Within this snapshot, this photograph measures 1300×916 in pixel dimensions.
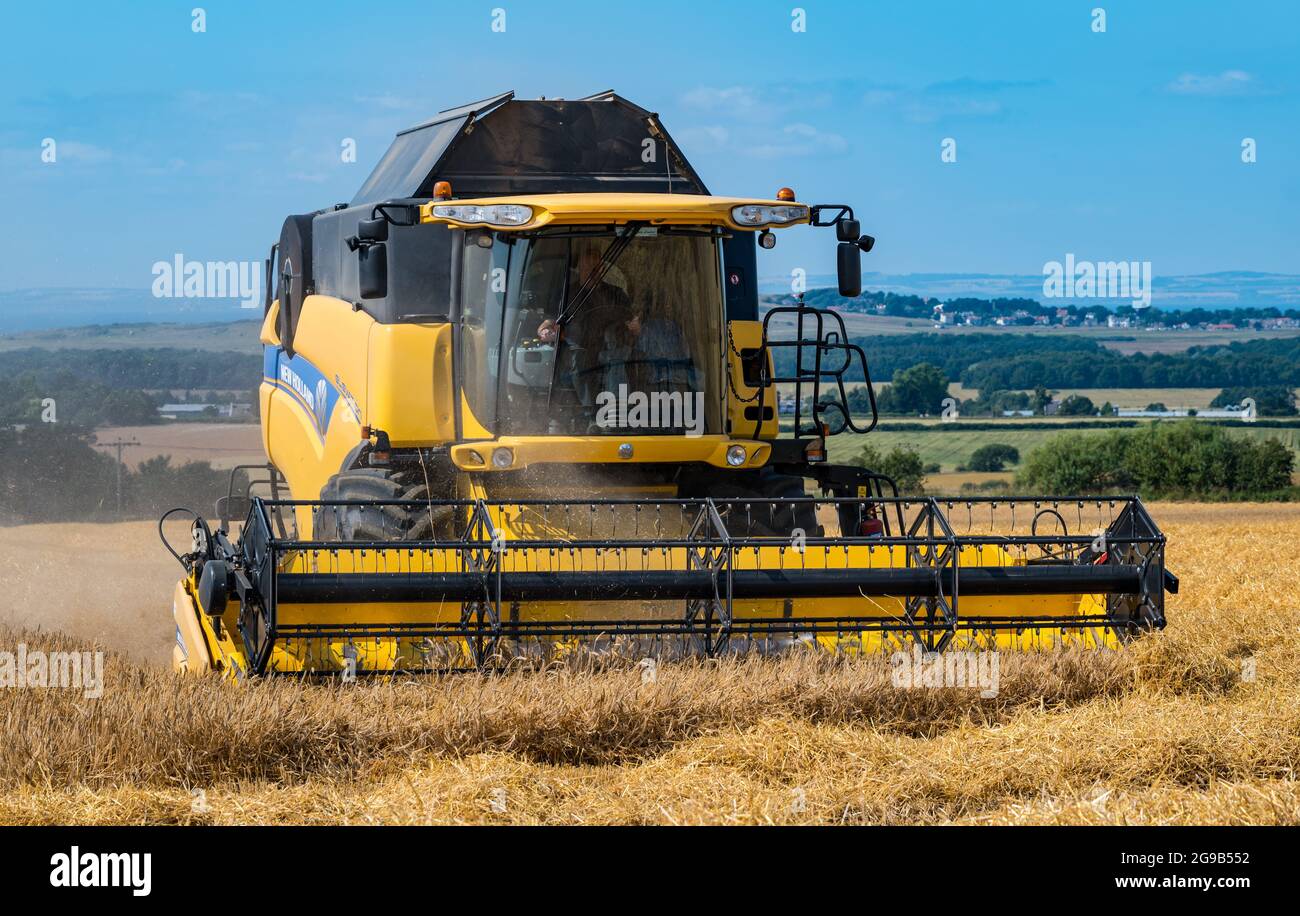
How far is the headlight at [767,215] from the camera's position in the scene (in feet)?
23.2

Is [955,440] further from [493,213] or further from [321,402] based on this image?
[493,213]

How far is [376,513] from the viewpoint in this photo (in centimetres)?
716

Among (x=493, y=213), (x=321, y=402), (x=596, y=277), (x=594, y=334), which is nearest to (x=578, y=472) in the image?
(x=594, y=334)

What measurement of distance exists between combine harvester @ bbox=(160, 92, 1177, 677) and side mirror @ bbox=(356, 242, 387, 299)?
0.05ft

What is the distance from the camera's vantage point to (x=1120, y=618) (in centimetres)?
674

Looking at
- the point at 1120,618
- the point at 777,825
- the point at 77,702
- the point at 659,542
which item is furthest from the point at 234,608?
the point at 1120,618

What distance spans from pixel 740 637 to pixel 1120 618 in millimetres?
1674

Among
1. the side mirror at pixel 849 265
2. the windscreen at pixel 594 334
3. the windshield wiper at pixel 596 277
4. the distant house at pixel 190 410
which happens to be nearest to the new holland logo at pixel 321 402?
the windscreen at pixel 594 334

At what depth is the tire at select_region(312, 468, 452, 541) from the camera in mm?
7031

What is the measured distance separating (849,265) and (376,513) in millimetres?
2499

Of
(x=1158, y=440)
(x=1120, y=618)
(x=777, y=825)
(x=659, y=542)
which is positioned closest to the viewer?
(x=777, y=825)

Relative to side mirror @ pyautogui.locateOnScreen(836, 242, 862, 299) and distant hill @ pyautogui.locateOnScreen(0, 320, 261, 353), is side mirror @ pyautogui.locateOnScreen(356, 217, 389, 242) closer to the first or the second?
side mirror @ pyautogui.locateOnScreen(836, 242, 862, 299)

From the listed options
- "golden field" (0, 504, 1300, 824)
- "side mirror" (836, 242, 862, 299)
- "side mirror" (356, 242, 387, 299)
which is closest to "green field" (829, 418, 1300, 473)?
"side mirror" (836, 242, 862, 299)

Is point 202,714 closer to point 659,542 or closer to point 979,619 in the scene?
point 659,542
